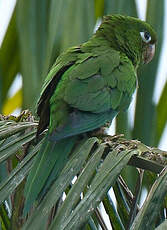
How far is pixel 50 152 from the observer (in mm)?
1638

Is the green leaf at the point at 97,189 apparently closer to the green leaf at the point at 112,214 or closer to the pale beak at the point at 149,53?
the green leaf at the point at 112,214

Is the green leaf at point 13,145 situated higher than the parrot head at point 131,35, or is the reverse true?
the parrot head at point 131,35

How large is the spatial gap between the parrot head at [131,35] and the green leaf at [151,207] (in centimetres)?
141

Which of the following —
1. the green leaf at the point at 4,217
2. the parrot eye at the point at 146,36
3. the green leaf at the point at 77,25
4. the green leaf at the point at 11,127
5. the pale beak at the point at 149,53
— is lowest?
the green leaf at the point at 4,217

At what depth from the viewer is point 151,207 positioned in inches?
46.5

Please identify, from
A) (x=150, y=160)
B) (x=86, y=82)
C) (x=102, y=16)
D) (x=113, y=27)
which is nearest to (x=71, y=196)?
(x=150, y=160)

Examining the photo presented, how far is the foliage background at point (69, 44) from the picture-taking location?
8.17ft

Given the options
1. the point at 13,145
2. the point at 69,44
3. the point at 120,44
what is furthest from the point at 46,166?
the point at 120,44

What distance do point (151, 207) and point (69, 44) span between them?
1409 millimetres

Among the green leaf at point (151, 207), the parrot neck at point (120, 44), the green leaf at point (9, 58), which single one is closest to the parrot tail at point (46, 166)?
the green leaf at point (151, 207)

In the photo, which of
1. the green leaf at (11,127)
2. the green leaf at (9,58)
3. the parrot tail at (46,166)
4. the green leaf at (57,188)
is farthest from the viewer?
the green leaf at (9,58)

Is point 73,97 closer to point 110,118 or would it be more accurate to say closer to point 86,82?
point 86,82

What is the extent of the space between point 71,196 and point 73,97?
2.21ft

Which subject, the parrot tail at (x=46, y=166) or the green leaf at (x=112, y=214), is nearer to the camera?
the parrot tail at (x=46, y=166)
